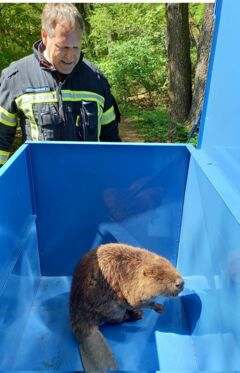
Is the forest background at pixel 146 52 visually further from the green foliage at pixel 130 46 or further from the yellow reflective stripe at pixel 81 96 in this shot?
the yellow reflective stripe at pixel 81 96

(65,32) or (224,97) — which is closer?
(224,97)

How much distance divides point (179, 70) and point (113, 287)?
18.3ft

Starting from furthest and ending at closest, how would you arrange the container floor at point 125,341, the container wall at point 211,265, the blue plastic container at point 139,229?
the container floor at point 125,341 < the blue plastic container at point 139,229 < the container wall at point 211,265

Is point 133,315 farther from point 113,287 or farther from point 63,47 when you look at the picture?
point 63,47

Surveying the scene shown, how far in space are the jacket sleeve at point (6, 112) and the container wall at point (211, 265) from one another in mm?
1278

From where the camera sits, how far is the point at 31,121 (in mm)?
2650

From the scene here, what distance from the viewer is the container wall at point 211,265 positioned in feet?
5.09

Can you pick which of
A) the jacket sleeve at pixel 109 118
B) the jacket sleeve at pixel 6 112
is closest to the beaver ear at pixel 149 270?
the jacket sleeve at pixel 109 118

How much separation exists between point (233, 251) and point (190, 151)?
1009 mm

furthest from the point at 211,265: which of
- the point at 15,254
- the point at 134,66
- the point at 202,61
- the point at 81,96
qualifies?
the point at 134,66

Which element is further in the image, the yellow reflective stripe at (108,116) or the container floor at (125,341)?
the yellow reflective stripe at (108,116)

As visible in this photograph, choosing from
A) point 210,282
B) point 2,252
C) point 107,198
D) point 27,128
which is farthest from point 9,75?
point 210,282

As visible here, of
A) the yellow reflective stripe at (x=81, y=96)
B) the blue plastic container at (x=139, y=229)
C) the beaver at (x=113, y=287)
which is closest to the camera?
the blue plastic container at (x=139, y=229)

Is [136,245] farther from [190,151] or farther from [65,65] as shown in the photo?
[65,65]
